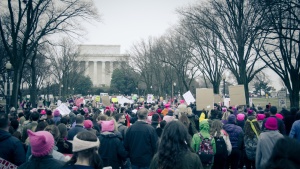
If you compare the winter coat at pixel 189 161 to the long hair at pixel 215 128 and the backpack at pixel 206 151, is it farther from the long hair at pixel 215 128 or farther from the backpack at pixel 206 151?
the long hair at pixel 215 128

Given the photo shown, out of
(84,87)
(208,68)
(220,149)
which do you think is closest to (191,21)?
(208,68)

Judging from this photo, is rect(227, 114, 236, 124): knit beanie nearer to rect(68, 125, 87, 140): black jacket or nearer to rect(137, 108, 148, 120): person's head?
rect(137, 108, 148, 120): person's head

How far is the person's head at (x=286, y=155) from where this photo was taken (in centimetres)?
252

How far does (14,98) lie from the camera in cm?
2014

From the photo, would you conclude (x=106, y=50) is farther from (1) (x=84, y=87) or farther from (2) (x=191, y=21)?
(2) (x=191, y=21)

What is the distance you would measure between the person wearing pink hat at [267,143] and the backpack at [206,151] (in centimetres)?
84

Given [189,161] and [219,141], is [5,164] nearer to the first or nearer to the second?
[189,161]

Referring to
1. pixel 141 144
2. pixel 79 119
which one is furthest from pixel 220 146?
pixel 79 119

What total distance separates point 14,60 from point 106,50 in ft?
262

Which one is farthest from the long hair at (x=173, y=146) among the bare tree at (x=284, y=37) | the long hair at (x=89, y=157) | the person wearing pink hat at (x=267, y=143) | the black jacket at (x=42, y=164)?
the bare tree at (x=284, y=37)

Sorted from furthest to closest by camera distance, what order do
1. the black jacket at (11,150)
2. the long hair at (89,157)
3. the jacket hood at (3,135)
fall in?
the jacket hood at (3,135) → the black jacket at (11,150) → the long hair at (89,157)

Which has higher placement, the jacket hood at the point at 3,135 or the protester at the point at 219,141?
the jacket hood at the point at 3,135

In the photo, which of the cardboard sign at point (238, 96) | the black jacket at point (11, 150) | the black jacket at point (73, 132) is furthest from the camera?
the cardboard sign at point (238, 96)

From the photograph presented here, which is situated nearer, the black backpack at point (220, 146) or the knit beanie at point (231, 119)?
the black backpack at point (220, 146)
